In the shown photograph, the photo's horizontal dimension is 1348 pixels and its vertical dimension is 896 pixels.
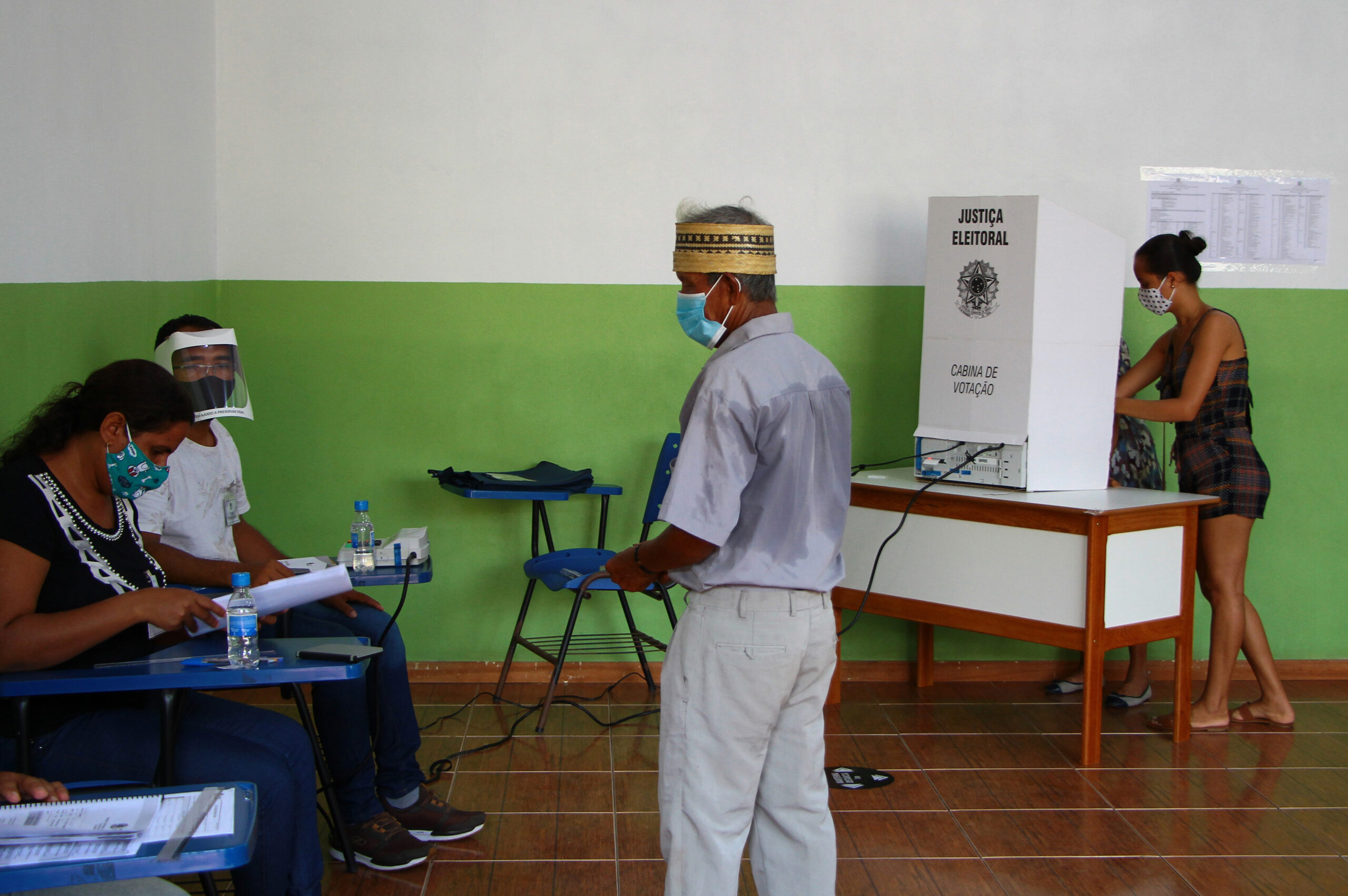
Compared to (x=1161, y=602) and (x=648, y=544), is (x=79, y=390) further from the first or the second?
(x=1161, y=602)

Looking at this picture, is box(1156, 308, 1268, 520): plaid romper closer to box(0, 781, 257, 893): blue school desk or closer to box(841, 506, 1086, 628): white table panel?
box(841, 506, 1086, 628): white table panel

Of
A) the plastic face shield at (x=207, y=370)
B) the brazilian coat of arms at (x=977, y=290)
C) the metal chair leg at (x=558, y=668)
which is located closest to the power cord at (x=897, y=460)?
the brazilian coat of arms at (x=977, y=290)

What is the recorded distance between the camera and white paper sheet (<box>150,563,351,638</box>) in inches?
80.4

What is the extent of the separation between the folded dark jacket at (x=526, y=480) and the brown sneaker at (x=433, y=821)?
3.74 ft

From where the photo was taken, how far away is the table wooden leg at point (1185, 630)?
11.3 feet

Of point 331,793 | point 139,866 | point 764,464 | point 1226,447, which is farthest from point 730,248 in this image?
point 1226,447

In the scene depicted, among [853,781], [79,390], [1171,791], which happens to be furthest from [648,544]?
[1171,791]

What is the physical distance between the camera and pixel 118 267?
313 cm

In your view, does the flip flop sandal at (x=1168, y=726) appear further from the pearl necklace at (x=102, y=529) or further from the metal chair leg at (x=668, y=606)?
the pearl necklace at (x=102, y=529)

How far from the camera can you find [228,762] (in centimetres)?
198

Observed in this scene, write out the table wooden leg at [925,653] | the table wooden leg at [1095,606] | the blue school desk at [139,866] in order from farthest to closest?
the table wooden leg at [925,653] < the table wooden leg at [1095,606] < the blue school desk at [139,866]

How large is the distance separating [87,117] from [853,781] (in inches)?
110

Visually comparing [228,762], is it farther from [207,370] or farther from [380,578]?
[207,370]

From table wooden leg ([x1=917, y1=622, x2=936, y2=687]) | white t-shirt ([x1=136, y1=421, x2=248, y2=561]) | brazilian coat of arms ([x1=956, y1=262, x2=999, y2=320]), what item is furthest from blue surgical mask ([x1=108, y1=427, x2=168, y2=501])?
table wooden leg ([x1=917, y1=622, x2=936, y2=687])
